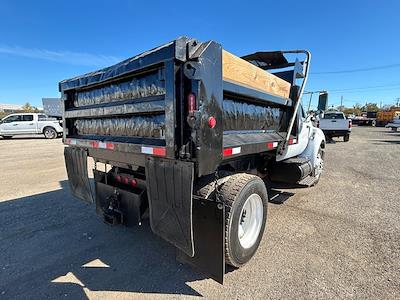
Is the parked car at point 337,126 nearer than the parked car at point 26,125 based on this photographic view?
Yes

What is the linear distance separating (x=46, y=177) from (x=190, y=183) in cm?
668

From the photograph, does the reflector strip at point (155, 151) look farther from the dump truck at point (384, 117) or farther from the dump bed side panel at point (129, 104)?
the dump truck at point (384, 117)

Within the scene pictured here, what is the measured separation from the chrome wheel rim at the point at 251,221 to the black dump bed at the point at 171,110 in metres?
0.65

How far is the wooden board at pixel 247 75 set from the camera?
8.43 ft

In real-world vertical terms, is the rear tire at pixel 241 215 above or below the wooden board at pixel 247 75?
below

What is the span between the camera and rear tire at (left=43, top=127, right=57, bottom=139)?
2023 cm

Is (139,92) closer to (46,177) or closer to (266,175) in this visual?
(266,175)

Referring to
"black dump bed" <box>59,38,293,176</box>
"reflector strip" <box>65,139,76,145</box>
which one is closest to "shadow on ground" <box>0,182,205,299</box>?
"black dump bed" <box>59,38,293,176</box>

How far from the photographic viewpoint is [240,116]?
3.03 m

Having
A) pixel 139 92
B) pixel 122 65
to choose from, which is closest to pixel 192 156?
pixel 139 92

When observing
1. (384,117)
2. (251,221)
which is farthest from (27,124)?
(384,117)

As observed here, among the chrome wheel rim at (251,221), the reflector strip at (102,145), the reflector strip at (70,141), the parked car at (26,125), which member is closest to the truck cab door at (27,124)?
the parked car at (26,125)

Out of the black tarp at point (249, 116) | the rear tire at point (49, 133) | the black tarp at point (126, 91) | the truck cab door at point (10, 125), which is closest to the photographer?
the black tarp at point (126, 91)

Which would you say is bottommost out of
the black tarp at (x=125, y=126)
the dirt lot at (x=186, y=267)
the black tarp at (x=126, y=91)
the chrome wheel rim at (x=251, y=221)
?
the dirt lot at (x=186, y=267)
